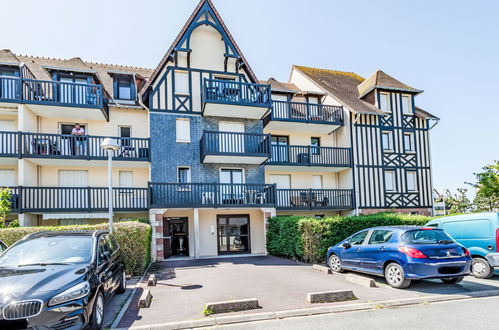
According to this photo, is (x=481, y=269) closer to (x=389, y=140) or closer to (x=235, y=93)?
(x=235, y=93)

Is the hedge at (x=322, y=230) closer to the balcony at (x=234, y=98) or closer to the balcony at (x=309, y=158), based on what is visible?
the balcony at (x=309, y=158)

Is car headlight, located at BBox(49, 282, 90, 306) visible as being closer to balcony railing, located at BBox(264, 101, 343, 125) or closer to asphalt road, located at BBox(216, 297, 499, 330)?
asphalt road, located at BBox(216, 297, 499, 330)

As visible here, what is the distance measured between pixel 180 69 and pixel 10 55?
8705 millimetres

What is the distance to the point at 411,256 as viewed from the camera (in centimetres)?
836

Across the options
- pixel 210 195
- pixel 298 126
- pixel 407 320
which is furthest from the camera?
pixel 298 126

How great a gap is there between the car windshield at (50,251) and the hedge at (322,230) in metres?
8.45

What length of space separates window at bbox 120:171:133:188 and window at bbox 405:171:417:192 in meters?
16.7

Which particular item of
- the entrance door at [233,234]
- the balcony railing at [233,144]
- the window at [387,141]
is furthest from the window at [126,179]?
the window at [387,141]

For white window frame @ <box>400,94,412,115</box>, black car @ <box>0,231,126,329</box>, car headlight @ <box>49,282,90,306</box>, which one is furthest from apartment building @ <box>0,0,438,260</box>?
car headlight @ <box>49,282,90,306</box>

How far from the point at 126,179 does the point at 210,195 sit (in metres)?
4.88

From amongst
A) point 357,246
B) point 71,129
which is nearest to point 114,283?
point 357,246

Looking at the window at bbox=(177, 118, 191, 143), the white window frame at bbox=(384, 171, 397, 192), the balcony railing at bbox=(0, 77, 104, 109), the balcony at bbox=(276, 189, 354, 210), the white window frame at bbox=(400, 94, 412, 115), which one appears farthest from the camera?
the white window frame at bbox=(400, 94, 412, 115)

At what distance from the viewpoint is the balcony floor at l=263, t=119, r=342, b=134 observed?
20594 millimetres

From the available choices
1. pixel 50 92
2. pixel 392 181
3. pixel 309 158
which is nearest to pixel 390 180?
pixel 392 181
